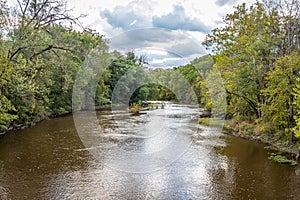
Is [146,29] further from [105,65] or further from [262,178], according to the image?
[105,65]

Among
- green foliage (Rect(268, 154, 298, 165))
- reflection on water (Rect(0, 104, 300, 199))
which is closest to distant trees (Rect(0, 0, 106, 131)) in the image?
reflection on water (Rect(0, 104, 300, 199))

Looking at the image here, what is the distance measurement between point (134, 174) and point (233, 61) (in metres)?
14.3

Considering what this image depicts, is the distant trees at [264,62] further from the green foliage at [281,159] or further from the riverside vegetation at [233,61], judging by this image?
the green foliage at [281,159]

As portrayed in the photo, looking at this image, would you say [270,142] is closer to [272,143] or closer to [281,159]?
[272,143]

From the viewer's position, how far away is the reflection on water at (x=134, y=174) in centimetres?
863

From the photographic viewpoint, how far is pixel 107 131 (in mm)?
19516

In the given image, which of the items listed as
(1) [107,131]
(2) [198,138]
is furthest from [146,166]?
(1) [107,131]

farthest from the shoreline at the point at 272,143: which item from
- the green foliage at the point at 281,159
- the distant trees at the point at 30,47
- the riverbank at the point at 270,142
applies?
the distant trees at the point at 30,47

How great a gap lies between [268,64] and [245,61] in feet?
5.41

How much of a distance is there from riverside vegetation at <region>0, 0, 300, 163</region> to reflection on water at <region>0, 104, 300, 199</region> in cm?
226

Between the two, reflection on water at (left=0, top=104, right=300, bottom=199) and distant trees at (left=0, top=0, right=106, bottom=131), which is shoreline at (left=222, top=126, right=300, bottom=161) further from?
distant trees at (left=0, top=0, right=106, bottom=131)

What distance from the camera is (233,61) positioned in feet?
70.2

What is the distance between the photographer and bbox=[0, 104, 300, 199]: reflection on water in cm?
863

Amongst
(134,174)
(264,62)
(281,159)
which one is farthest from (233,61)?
(134,174)
